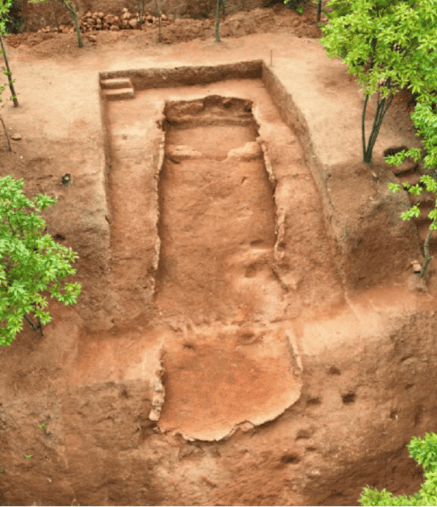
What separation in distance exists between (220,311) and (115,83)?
28.7 feet

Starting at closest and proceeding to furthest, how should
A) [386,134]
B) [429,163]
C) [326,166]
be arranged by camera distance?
[429,163], [326,166], [386,134]

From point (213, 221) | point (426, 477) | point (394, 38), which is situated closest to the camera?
point (426, 477)

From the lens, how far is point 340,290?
448 inches

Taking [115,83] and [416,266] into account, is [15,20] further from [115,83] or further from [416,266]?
[416,266]

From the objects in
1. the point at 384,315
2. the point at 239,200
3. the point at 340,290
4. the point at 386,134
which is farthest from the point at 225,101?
the point at 384,315

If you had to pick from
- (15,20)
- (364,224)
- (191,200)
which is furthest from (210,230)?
(15,20)

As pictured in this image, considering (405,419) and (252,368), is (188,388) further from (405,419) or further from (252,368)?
(405,419)

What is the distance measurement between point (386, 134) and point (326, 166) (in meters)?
2.24

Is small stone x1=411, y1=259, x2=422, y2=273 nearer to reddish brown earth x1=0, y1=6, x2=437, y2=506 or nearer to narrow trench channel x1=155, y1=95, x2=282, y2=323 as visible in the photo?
reddish brown earth x1=0, y1=6, x2=437, y2=506

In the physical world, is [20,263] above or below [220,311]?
above

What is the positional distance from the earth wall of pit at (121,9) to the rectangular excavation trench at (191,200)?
188 inches

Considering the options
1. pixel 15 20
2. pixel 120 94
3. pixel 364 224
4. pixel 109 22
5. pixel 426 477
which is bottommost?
pixel 364 224

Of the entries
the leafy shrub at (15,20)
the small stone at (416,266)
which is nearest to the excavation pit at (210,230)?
the small stone at (416,266)

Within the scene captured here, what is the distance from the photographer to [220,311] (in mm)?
11320
